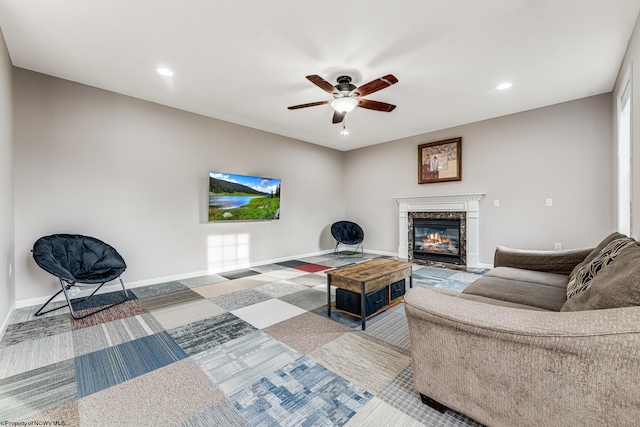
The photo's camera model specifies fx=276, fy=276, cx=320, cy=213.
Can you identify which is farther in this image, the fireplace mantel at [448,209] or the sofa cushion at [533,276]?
the fireplace mantel at [448,209]

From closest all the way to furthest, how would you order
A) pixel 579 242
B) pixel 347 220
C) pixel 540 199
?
1. pixel 579 242
2. pixel 540 199
3. pixel 347 220

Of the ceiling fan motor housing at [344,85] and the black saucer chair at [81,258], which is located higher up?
the ceiling fan motor housing at [344,85]

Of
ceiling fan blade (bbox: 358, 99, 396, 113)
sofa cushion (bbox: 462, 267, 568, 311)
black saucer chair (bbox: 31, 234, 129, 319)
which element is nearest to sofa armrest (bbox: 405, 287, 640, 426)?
sofa cushion (bbox: 462, 267, 568, 311)

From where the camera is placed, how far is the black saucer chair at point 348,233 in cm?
634

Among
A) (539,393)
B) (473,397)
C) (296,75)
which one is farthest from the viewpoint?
(296,75)

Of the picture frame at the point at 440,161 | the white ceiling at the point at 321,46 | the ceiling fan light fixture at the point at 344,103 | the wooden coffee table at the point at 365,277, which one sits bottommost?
the wooden coffee table at the point at 365,277

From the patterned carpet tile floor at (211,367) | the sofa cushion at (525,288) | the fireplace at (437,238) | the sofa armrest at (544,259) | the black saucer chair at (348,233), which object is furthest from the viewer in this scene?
the black saucer chair at (348,233)

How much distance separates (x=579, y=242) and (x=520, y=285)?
9.40ft

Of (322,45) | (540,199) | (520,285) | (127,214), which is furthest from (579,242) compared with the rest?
(127,214)

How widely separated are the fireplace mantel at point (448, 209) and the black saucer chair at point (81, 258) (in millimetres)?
4940

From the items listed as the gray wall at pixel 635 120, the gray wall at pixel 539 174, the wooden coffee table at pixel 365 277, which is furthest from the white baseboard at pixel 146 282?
the gray wall at pixel 635 120

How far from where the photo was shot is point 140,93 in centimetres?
375

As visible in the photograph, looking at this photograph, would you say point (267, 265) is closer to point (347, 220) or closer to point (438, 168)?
point (347, 220)

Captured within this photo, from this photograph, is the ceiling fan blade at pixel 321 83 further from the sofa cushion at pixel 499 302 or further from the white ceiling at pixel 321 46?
the sofa cushion at pixel 499 302
